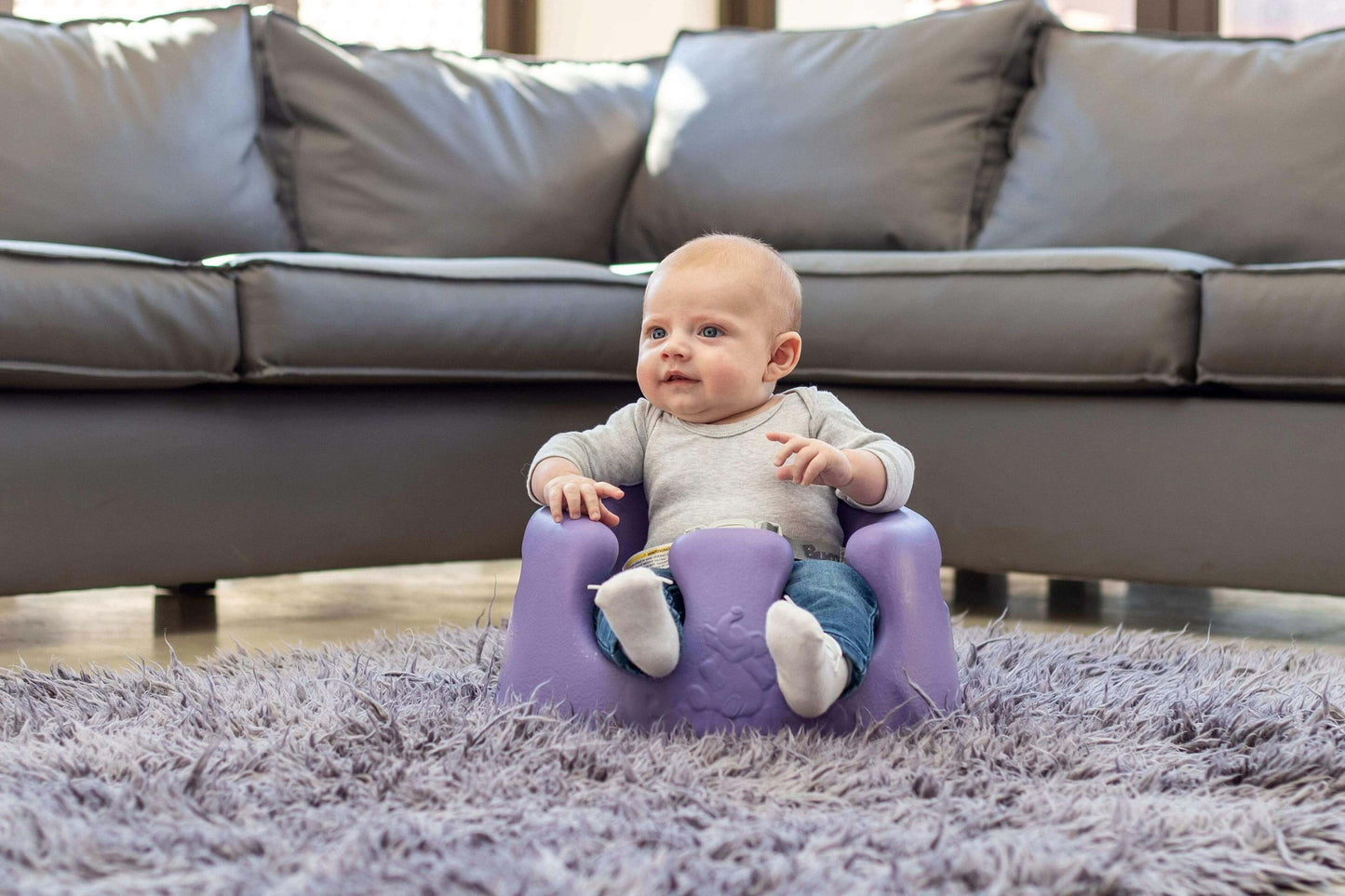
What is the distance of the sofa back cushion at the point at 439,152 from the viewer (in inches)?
92.2

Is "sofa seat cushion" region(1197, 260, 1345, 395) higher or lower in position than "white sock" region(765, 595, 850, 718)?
higher

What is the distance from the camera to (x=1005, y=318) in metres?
1.79

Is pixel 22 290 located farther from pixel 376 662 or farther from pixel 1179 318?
pixel 1179 318

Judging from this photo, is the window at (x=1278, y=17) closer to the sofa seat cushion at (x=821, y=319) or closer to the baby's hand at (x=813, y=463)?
the sofa seat cushion at (x=821, y=319)

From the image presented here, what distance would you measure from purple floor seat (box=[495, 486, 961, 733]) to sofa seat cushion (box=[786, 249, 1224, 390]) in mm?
640

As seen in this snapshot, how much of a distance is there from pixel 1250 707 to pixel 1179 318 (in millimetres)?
643

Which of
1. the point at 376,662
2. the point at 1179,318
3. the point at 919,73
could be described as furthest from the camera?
the point at 919,73

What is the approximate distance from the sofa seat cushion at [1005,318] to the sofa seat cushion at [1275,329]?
0.12ft

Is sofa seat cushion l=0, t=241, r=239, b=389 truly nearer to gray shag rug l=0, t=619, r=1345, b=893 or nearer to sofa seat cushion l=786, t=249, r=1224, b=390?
gray shag rug l=0, t=619, r=1345, b=893

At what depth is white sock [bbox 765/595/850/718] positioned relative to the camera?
100 cm

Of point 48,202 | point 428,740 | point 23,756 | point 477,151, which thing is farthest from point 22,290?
point 477,151

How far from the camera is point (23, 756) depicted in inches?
40.0

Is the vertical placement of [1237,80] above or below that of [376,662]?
above

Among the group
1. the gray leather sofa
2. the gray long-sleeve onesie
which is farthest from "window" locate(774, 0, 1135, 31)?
the gray long-sleeve onesie
